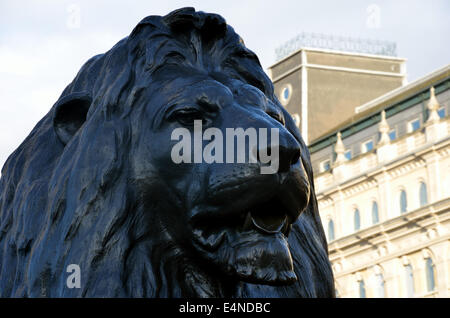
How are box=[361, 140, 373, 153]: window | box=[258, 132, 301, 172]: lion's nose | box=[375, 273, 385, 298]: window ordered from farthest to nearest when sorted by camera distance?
box=[361, 140, 373, 153]: window → box=[375, 273, 385, 298]: window → box=[258, 132, 301, 172]: lion's nose

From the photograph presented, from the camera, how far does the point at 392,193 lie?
39719mm

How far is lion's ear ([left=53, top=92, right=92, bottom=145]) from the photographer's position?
2.69 meters

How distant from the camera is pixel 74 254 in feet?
7.88

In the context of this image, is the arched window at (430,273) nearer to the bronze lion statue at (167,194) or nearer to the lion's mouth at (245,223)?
the bronze lion statue at (167,194)

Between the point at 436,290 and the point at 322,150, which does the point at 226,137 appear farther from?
the point at 322,150

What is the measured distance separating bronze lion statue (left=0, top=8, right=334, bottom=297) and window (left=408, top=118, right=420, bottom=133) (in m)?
37.9

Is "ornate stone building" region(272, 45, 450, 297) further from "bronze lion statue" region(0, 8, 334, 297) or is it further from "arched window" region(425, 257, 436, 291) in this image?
"bronze lion statue" region(0, 8, 334, 297)

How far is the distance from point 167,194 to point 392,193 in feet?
124

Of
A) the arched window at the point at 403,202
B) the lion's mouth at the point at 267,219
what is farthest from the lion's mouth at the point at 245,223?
the arched window at the point at 403,202

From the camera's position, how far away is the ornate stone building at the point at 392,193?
123 feet

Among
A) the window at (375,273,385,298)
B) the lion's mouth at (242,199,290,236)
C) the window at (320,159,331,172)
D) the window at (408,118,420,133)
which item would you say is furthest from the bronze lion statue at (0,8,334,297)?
the window at (320,159,331,172)

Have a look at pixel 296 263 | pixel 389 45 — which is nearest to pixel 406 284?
pixel 389 45

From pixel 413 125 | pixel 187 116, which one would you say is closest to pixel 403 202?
pixel 413 125

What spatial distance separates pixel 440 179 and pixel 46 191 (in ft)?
116
